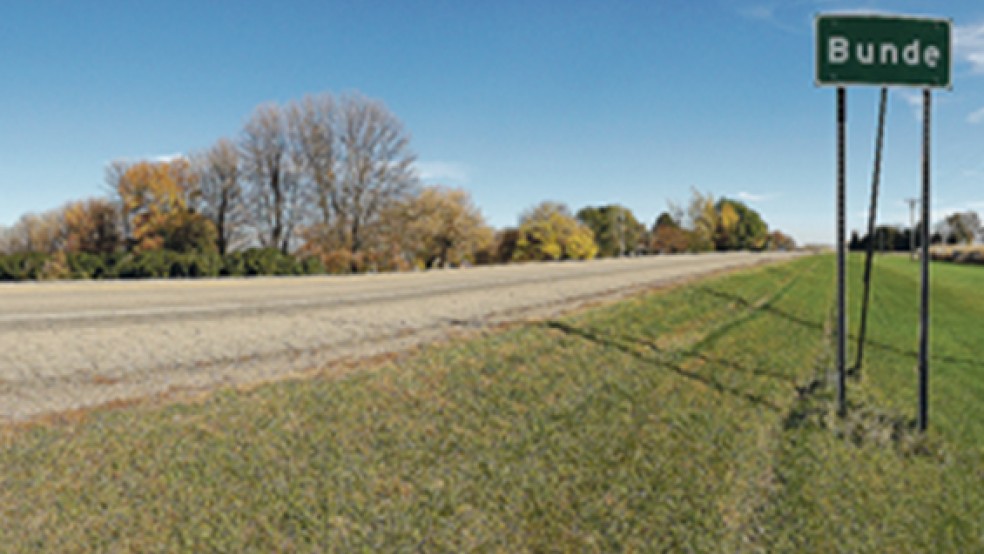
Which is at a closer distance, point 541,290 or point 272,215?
point 541,290

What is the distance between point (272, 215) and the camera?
3991 cm

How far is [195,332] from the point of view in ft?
24.6

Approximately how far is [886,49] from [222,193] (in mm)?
47338

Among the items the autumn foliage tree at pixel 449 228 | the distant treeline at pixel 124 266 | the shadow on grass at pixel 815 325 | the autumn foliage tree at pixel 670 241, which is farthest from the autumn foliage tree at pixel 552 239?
the shadow on grass at pixel 815 325

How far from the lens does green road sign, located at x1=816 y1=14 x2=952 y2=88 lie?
4664mm

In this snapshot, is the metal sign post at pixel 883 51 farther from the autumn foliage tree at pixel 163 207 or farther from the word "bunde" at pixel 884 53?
the autumn foliage tree at pixel 163 207

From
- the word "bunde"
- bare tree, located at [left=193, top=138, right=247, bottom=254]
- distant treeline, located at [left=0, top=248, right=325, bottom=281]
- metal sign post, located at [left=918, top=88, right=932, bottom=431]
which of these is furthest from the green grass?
bare tree, located at [left=193, top=138, right=247, bottom=254]

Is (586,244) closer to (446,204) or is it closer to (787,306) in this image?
(446,204)

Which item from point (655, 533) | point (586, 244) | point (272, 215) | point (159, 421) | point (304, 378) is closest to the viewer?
point (655, 533)

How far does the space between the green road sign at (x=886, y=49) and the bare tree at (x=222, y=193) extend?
4436 cm

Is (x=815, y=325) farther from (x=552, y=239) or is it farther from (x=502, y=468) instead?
(x=552, y=239)

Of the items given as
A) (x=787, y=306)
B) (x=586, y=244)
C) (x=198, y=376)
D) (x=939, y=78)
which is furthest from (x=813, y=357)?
(x=586, y=244)

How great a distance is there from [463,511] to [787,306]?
14.1m

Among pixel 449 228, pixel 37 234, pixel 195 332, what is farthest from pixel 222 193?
pixel 195 332
